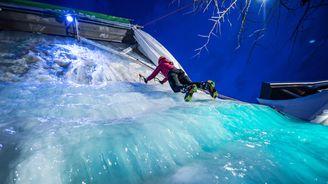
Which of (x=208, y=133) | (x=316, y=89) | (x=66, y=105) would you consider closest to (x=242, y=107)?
(x=208, y=133)

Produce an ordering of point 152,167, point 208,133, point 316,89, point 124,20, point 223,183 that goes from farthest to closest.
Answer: point 124,20 < point 316,89 < point 208,133 < point 152,167 < point 223,183

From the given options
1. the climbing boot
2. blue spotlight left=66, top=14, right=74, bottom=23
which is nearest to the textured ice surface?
the climbing boot

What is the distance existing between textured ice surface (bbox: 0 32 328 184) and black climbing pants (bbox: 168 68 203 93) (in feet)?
0.85

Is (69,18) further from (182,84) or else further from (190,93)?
(190,93)

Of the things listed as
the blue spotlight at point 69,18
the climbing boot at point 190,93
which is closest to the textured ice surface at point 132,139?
the climbing boot at point 190,93

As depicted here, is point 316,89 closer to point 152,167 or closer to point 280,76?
point 152,167

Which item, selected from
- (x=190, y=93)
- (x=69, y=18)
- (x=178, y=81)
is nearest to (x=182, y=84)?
(x=178, y=81)

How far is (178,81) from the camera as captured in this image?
5.59 m

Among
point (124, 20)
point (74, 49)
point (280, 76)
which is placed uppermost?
point (124, 20)

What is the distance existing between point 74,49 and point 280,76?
51726 millimetres

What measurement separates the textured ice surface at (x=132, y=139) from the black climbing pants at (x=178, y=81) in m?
0.26

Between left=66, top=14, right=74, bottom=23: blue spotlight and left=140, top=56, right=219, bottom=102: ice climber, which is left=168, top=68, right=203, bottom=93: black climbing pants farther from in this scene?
left=66, top=14, right=74, bottom=23: blue spotlight

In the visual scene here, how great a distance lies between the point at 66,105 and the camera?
372 cm

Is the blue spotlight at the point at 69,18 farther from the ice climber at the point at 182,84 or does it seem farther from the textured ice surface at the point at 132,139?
the ice climber at the point at 182,84
